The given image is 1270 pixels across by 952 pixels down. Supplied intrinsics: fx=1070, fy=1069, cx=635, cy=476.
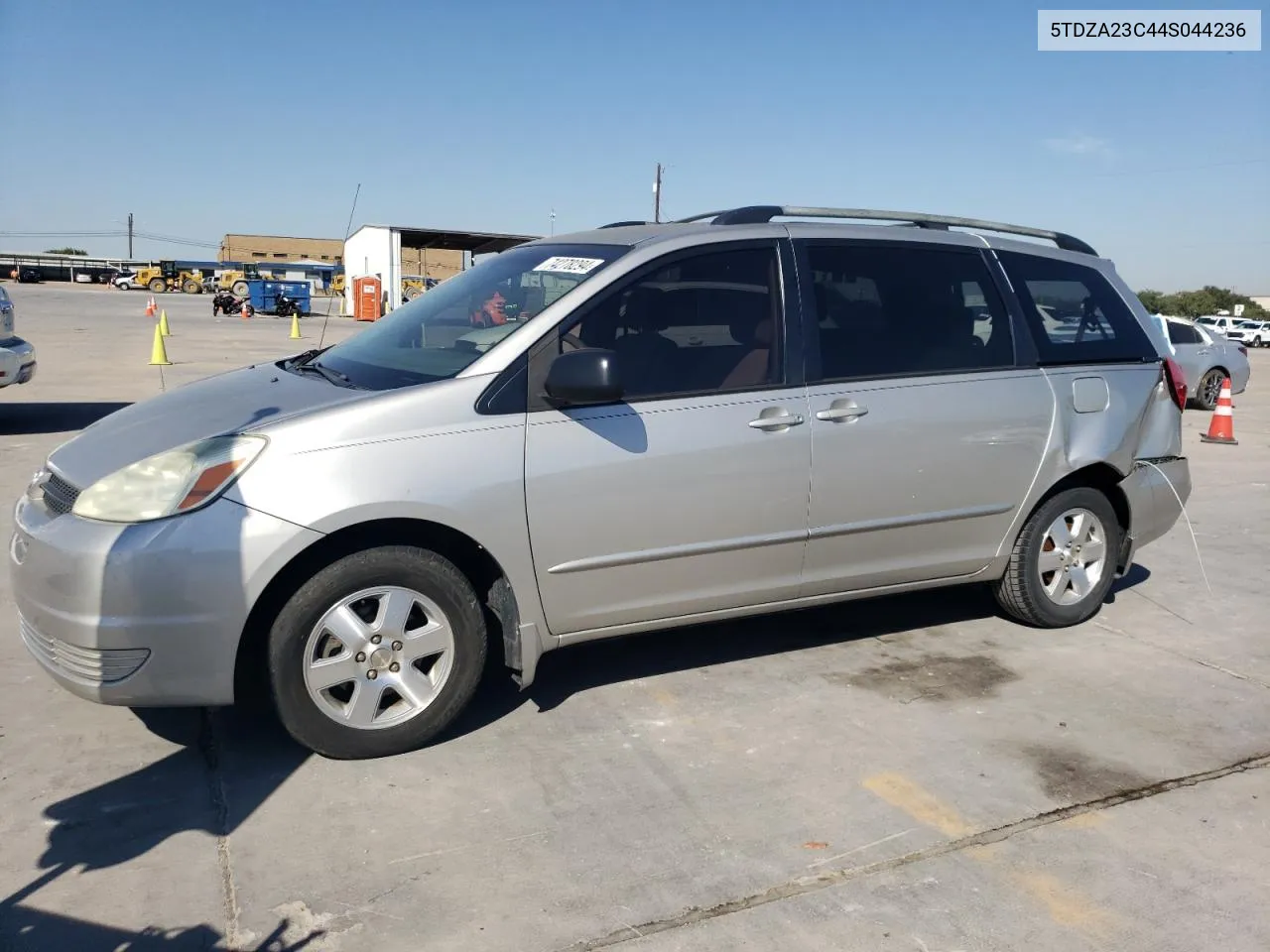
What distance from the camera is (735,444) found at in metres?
3.96

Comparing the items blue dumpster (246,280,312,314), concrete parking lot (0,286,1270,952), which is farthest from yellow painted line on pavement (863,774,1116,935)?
blue dumpster (246,280,312,314)

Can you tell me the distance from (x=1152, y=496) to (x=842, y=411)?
198 cm

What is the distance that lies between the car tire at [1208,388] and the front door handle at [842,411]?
44.9 feet

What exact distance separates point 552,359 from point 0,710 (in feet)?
7.88

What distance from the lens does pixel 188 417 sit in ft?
12.2

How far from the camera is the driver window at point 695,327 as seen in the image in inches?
153

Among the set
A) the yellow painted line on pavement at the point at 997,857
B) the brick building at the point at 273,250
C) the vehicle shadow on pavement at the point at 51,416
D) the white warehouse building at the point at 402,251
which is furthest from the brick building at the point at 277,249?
the yellow painted line on pavement at the point at 997,857

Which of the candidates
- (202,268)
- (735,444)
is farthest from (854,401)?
(202,268)

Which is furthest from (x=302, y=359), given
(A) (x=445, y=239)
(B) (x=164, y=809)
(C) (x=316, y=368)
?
(A) (x=445, y=239)

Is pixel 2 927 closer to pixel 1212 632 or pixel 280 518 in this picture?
pixel 280 518

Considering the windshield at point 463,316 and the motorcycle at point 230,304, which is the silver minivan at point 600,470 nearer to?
the windshield at point 463,316

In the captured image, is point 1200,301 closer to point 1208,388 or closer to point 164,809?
point 1208,388

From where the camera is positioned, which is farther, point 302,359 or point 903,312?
point 302,359

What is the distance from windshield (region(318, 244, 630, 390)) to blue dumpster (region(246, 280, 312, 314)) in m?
43.0
